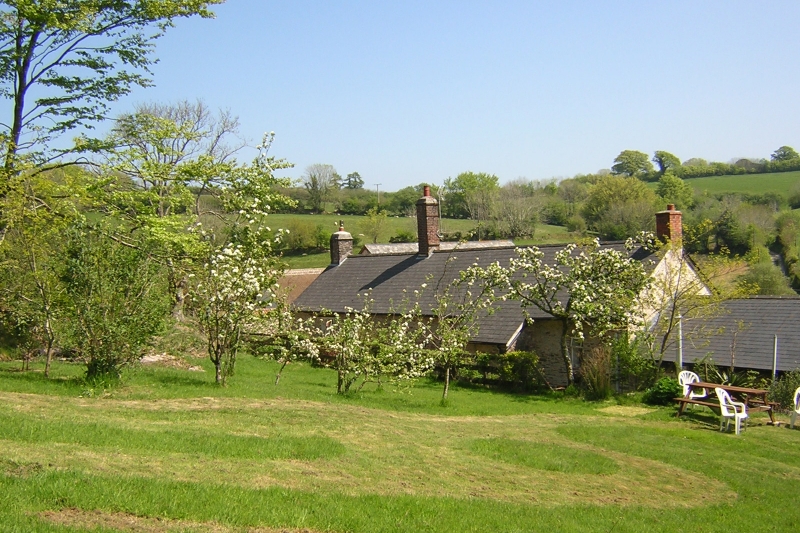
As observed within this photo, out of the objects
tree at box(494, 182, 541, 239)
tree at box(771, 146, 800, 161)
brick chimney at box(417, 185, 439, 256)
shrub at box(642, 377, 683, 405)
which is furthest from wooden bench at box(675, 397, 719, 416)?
tree at box(771, 146, 800, 161)

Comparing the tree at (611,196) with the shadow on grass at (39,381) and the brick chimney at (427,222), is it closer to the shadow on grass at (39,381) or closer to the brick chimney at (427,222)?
the brick chimney at (427,222)

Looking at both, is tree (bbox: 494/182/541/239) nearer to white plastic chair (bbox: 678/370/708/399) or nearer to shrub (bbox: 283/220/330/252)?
shrub (bbox: 283/220/330/252)

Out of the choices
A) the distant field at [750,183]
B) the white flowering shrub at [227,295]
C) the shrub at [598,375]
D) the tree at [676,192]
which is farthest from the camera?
the distant field at [750,183]

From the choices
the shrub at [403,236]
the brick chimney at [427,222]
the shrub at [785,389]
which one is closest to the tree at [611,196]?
the shrub at [403,236]

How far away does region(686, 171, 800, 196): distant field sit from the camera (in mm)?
75562

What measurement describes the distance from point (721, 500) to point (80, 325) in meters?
12.0

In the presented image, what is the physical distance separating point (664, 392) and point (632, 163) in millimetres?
98998

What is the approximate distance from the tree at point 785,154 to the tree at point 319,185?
62.4 m

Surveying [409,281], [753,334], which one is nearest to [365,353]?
[409,281]

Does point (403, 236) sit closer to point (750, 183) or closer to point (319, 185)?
point (319, 185)

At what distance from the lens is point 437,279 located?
28.4 m

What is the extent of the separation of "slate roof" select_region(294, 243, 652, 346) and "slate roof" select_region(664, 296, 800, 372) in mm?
3389

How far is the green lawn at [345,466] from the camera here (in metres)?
6.60

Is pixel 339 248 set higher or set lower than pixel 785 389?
higher
